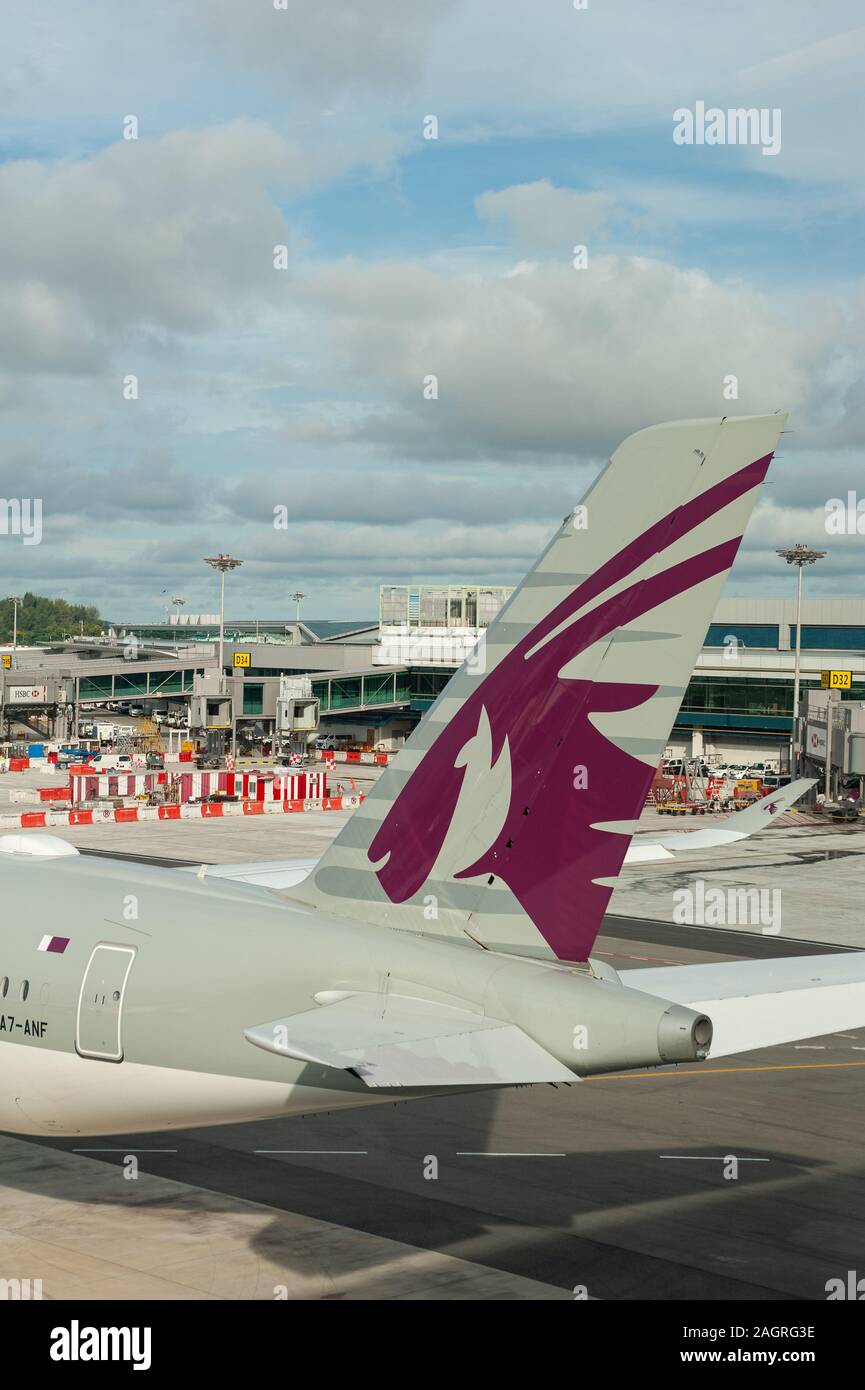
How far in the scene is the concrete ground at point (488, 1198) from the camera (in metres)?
18.2

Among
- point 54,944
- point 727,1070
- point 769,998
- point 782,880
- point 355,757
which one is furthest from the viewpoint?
point 355,757

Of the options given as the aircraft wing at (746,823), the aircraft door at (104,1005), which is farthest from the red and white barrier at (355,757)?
the aircraft door at (104,1005)

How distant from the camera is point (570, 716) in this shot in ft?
48.2

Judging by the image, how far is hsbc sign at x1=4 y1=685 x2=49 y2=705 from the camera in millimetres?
125875

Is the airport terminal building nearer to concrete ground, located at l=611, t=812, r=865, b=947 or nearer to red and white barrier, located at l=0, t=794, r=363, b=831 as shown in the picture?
red and white barrier, located at l=0, t=794, r=363, b=831

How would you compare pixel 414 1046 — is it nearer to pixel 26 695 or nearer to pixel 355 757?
pixel 26 695

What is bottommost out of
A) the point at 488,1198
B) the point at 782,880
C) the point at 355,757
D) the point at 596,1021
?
the point at 355,757

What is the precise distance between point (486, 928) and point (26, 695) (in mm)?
119184

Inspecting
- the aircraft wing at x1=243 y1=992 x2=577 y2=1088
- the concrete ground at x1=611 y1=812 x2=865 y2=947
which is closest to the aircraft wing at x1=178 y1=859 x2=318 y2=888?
the aircraft wing at x1=243 y1=992 x2=577 y2=1088

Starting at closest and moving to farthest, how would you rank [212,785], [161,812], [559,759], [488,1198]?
[559,759] < [488,1198] < [161,812] < [212,785]

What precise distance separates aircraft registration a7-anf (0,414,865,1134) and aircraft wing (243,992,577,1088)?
48mm

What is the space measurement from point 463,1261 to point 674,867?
171ft

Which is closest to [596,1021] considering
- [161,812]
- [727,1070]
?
[727,1070]
